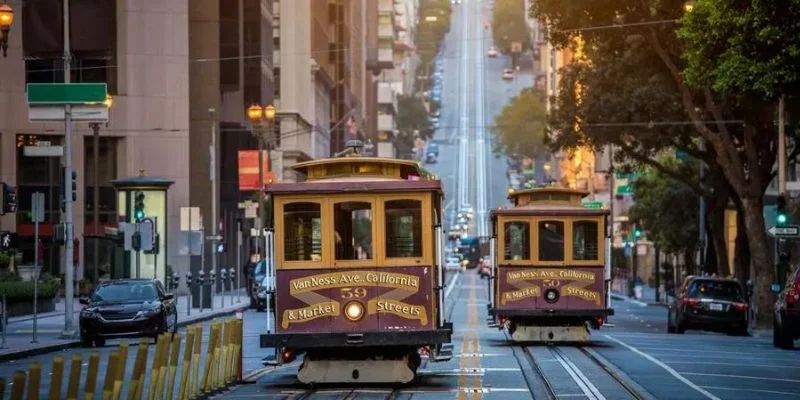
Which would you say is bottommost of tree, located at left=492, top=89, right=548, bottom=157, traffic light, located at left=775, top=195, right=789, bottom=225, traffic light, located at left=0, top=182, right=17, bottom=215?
traffic light, located at left=775, top=195, right=789, bottom=225

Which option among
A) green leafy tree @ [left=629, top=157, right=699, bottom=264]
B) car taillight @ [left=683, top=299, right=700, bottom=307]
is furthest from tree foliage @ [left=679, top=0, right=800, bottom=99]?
green leafy tree @ [left=629, top=157, right=699, bottom=264]

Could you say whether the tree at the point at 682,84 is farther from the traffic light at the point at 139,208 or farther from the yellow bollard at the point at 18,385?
the yellow bollard at the point at 18,385

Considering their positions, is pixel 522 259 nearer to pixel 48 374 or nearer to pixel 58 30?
pixel 48 374

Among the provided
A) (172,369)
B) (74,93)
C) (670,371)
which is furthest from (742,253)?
(172,369)

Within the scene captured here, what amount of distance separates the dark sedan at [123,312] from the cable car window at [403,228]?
15.3 metres

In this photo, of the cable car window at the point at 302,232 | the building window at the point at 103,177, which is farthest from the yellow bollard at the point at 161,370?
the building window at the point at 103,177

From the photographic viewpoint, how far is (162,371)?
62.8 feet

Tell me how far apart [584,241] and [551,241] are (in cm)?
66

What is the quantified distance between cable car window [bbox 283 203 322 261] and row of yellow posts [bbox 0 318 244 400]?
1.29 meters

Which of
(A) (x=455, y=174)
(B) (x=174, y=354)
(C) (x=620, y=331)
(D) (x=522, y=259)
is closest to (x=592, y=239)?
(D) (x=522, y=259)

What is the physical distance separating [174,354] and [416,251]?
456 cm

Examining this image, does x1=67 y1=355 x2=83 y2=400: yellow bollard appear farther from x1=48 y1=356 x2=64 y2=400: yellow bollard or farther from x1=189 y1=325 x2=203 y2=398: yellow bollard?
x1=189 y1=325 x2=203 y2=398: yellow bollard

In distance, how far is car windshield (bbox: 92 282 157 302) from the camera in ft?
128

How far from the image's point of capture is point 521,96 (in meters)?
194
